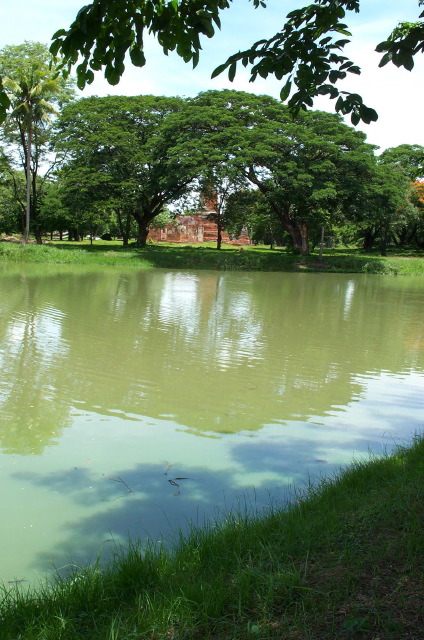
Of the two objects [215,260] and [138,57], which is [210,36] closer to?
[138,57]

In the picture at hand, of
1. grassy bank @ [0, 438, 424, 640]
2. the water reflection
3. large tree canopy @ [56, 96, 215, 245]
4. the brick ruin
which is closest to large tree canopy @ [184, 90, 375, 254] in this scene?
large tree canopy @ [56, 96, 215, 245]

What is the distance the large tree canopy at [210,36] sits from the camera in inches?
132

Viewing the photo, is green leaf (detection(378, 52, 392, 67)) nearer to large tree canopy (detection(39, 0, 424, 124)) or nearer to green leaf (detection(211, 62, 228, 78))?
large tree canopy (detection(39, 0, 424, 124))

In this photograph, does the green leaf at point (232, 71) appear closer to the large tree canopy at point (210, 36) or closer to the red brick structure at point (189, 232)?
the large tree canopy at point (210, 36)

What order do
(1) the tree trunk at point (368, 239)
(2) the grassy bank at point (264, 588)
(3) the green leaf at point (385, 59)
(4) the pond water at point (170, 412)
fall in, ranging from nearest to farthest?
(2) the grassy bank at point (264, 588) < (3) the green leaf at point (385, 59) < (4) the pond water at point (170, 412) < (1) the tree trunk at point (368, 239)

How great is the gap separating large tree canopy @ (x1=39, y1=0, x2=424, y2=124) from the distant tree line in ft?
93.7

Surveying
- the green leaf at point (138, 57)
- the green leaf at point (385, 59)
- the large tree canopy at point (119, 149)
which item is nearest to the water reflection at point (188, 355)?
the green leaf at point (138, 57)

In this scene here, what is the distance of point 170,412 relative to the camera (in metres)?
6.41

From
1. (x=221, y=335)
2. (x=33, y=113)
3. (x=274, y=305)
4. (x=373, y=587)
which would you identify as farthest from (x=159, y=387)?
(x=33, y=113)

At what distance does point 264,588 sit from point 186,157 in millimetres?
32175

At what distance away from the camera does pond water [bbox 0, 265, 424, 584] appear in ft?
13.1

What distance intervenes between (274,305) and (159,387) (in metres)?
10.3

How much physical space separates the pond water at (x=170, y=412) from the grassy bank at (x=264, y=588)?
2.48 ft

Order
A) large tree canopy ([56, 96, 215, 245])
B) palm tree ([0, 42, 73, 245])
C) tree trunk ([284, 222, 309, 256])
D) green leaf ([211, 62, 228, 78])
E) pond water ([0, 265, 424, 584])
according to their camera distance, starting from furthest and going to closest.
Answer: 1. tree trunk ([284, 222, 309, 256])
2. large tree canopy ([56, 96, 215, 245])
3. palm tree ([0, 42, 73, 245])
4. pond water ([0, 265, 424, 584])
5. green leaf ([211, 62, 228, 78])
